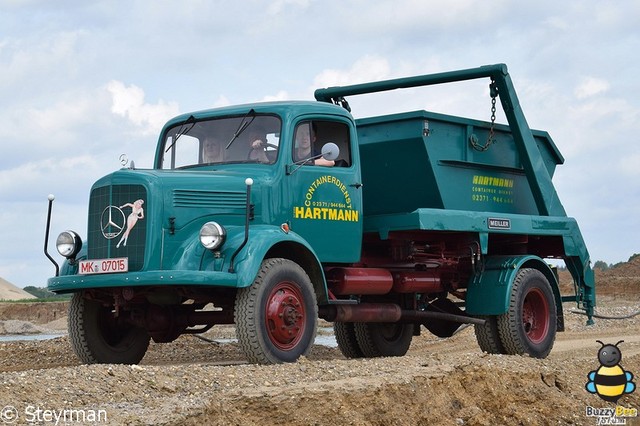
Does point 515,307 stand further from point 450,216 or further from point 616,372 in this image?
point 616,372

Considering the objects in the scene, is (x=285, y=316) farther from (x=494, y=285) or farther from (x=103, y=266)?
(x=494, y=285)

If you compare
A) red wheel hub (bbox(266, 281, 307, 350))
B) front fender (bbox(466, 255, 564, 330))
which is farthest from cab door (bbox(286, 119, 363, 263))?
front fender (bbox(466, 255, 564, 330))

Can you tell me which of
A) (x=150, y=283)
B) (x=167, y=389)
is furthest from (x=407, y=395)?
(x=150, y=283)

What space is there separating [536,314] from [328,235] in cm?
377

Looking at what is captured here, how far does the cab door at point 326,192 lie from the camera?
1155cm

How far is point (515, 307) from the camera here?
13375mm

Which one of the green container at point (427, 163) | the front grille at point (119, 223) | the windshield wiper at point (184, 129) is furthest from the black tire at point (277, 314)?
the green container at point (427, 163)

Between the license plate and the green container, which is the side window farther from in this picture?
the license plate

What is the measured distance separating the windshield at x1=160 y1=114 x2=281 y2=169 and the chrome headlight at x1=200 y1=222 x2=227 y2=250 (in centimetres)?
148

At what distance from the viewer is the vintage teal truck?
10500 mm

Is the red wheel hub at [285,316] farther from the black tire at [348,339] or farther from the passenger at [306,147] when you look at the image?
the black tire at [348,339]

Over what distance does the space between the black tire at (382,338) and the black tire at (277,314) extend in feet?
12.8

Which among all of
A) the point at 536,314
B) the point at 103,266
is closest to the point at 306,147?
the point at 103,266

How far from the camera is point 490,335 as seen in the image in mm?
13531
